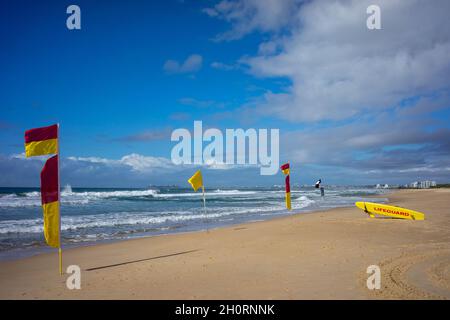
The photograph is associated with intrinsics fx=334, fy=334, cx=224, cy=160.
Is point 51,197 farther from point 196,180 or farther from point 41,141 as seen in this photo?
point 196,180

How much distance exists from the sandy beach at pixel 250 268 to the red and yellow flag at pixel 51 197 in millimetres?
1008

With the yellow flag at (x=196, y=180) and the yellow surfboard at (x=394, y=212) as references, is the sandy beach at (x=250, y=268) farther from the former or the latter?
the yellow surfboard at (x=394, y=212)

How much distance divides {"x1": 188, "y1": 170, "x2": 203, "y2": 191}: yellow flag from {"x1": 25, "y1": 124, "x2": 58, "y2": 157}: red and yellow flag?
7.18 meters

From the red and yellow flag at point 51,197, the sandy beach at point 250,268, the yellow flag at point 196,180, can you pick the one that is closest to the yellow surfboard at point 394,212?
the sandy beach at point 250,268

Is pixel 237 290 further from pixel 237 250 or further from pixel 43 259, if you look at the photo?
pixel 43 259

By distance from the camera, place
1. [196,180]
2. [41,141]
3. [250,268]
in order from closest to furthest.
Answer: [41,141] → [250,268] → [196,180]

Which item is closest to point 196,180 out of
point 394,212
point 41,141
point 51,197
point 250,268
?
point 250,268

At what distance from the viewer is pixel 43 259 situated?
32.7ft

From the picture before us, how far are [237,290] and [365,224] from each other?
11238 millimetres

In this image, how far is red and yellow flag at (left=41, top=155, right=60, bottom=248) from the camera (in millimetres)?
7488

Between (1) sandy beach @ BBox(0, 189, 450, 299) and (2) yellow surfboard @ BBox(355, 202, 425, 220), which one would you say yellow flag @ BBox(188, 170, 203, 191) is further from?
(2) yellow surfboard @ BBox(355, 202, 425, 220)

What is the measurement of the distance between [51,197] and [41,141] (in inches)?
51.0

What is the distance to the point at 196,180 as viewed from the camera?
1454 centimetres

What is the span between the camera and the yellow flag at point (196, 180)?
47.1ft
